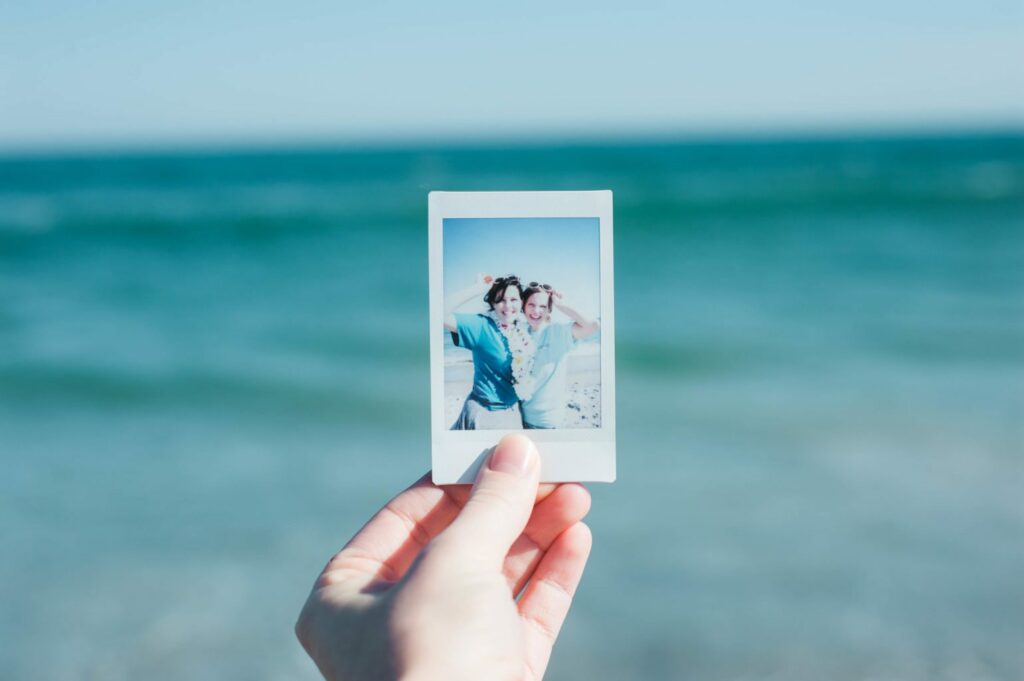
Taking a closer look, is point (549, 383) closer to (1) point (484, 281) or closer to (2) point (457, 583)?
(1) point (484, 281)

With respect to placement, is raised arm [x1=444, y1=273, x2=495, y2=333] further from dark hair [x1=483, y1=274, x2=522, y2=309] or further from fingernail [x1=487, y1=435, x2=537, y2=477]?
fingernail [x1=487, y1=435, x2=537, y2=477]

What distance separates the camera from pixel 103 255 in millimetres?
12188

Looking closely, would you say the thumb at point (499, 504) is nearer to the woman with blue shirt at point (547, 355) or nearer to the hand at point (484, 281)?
the woman with blue shirt at point (547, 355)

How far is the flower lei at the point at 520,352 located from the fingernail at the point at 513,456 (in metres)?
0.09

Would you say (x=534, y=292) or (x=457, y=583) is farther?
(x=534, y=292)

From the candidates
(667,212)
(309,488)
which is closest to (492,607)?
(309,488)

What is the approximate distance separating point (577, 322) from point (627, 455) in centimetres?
302

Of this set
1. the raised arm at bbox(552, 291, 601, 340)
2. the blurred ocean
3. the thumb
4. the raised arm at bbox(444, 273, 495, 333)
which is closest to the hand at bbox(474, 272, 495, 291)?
the raised arm at bbox(444, 273, 495, 333)

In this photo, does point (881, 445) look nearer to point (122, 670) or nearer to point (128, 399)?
point (122, 670)

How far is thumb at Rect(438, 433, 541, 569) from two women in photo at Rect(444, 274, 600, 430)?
6cm

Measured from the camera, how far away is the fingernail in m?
1.39

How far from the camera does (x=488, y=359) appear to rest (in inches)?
59.6

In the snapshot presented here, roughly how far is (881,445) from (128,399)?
180 inches

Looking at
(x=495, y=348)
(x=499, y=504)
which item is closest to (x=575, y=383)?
(x=495, y=348)
